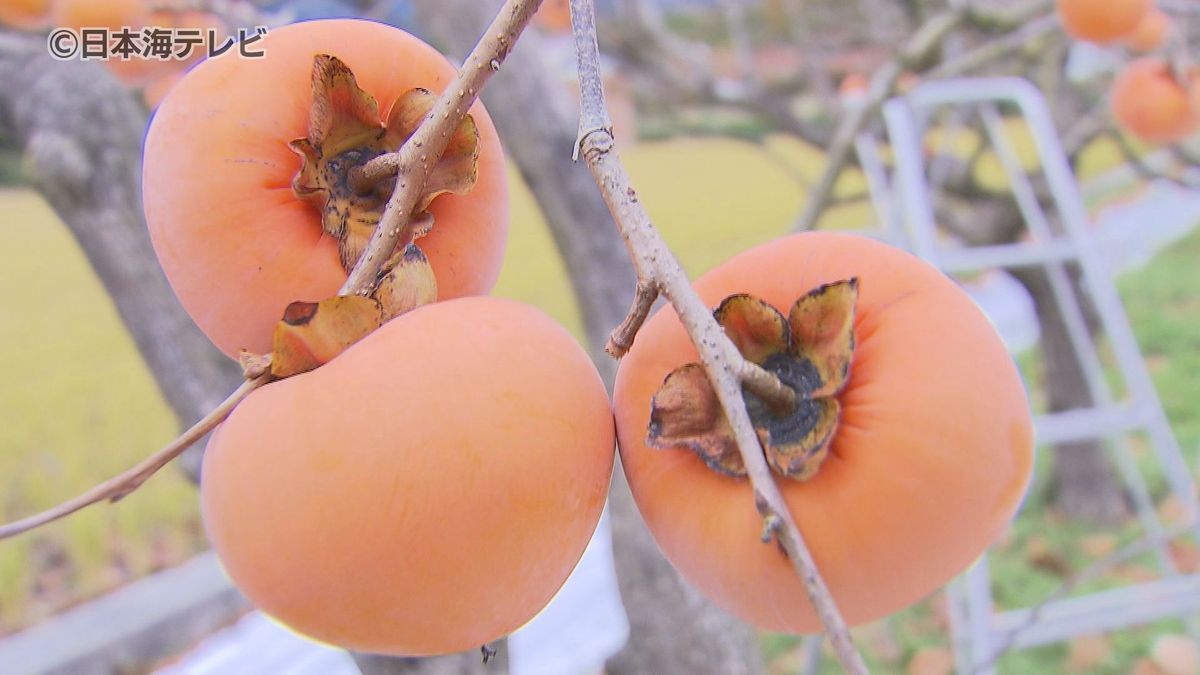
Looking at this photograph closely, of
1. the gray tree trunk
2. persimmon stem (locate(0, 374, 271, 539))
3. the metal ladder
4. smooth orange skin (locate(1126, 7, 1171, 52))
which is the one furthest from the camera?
the gray tree trunk

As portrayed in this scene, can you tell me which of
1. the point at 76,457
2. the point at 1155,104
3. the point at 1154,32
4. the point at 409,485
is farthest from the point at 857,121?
the point at 76,457

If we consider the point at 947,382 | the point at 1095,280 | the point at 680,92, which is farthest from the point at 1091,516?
the point at 947,382

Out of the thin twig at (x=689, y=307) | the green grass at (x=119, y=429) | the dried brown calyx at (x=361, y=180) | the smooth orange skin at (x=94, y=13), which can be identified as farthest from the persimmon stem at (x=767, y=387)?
the green grass at (x=119, y=429)

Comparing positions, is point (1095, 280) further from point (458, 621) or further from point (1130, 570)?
point (458, 621)

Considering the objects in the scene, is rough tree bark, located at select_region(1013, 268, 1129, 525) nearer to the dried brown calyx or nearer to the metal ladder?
the metal ladder

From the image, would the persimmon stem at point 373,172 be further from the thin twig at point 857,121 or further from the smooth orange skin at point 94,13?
the thin twig at point 857,121

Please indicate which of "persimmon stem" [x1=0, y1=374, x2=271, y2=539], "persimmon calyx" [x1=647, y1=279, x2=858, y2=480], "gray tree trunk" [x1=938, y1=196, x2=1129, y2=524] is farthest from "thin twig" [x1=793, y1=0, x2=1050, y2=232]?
"persimmon stem" [x1=0, y1=374, x2=271, y2=539]

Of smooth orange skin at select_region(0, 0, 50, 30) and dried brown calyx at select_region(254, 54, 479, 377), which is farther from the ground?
smooth orange skin at select_region(0, 0, 50, 30)
